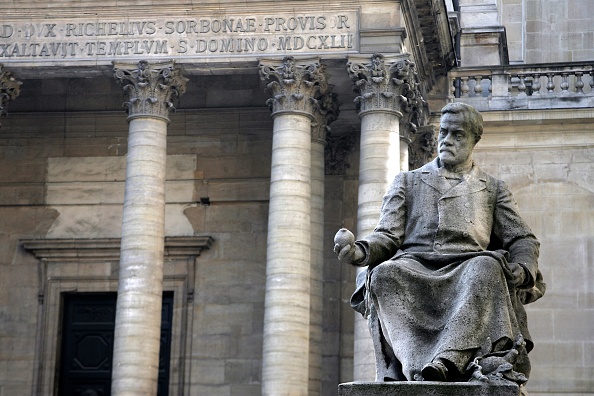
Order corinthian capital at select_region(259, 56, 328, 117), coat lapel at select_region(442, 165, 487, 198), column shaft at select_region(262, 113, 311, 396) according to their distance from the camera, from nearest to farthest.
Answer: coat lapel at select_region(442, 165, 487, 198)
column shaft at select_region(262, 113, 311, 396)
corinthian capital at select_region(259, 56, 328, 117)

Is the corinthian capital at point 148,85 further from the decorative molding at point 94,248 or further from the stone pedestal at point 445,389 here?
the stone pedestal at point 445,389

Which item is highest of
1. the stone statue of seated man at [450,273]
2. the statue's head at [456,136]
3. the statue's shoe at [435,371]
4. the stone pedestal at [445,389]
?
the statue's head at [456,136]

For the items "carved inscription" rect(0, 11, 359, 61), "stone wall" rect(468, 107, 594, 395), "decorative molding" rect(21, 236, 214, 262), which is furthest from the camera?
"decorative molding" rect(21, 236, 214, 262)

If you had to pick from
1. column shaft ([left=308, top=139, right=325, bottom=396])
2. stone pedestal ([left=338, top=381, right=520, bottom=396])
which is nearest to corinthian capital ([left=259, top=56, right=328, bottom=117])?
column shaft ([left=308, top=139, right=325, bottom=396])

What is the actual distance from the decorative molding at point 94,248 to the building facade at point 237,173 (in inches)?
1.7

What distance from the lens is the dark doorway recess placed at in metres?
31.7

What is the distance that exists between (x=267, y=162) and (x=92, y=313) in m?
4.83

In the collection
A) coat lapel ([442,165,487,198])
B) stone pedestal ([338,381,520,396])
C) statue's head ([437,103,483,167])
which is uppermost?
statue's head ([437,103,483,167])

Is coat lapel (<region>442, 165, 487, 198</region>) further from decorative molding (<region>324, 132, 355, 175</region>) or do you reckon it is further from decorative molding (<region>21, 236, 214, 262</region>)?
decorative molding (<region>21, 236, 214, 262</region>)

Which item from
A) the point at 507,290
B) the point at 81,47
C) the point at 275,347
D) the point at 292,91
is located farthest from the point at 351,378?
the point at 507,290

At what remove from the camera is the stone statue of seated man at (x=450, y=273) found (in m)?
9.56

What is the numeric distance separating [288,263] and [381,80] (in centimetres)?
369

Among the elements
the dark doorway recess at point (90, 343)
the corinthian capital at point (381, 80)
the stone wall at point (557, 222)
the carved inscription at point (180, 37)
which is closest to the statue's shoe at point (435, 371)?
the corinthian capital at point (381, 80)

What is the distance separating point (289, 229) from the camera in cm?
2730
